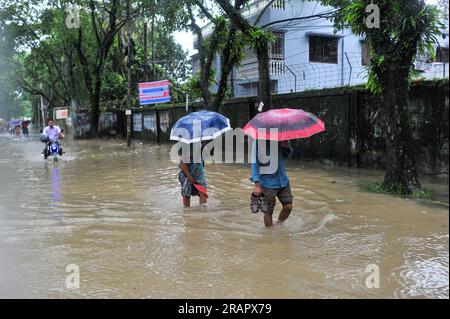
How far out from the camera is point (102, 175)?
11.5 meters

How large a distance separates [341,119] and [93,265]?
28.1 feet

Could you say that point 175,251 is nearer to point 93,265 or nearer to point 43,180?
point 93,265

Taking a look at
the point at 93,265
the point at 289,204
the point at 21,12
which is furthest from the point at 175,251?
the point at 21,12

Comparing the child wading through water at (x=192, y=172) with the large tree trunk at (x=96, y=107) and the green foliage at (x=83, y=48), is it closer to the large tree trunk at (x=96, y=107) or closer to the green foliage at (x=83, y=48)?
the green foliage at (x=83, y=48)

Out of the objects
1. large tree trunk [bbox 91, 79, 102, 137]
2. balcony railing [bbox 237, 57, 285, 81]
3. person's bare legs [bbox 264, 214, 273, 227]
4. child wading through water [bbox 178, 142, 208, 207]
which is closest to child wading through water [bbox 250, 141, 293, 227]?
person's bare legs [bbox 264, 214, 273, 227]

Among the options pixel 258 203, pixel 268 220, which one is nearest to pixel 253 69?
pixel 268 220

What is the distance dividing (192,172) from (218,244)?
1.66 metres

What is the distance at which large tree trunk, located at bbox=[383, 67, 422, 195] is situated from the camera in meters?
7.91

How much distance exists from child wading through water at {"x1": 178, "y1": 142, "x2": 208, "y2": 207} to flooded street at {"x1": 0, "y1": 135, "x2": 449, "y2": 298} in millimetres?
333

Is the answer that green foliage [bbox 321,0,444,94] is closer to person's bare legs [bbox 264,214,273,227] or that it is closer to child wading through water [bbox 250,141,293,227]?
child wading through water [bbox 250,141,293,227]

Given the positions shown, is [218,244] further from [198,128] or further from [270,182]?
[198,128]

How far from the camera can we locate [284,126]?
209 inches

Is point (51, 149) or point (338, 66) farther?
point (338, 66)

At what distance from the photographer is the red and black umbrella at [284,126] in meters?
5.25
